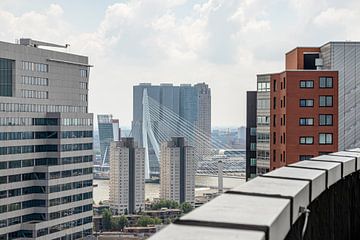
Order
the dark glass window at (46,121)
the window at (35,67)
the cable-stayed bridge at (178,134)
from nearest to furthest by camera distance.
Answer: the window at (35,67) → the dark glass window at (46,121) → the cable-stayed bridge at (178,134)

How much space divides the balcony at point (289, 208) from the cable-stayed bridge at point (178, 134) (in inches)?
4591

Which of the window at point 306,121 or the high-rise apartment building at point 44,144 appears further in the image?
the high-rise apartment building at point 44,144

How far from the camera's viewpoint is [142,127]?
449 feet

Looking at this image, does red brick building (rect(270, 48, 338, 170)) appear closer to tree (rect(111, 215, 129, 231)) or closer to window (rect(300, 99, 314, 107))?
window (rect(300, 99, 314, 107))

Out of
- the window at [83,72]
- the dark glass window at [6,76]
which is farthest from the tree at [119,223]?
the dark glass window at [6,76]

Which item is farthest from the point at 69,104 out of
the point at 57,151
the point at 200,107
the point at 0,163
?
the point at 200,107

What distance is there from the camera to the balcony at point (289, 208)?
190 cm

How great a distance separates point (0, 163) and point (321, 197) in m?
50.4

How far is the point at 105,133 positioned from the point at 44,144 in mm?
90261

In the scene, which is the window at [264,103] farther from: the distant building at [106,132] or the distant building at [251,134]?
the distant building at [106,132]

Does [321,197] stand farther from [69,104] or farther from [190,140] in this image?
[190,140]

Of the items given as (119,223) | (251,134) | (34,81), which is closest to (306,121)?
(251,134)

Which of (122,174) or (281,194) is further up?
(281,194)

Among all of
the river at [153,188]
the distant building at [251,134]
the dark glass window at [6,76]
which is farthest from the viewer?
the river at [153,188]
